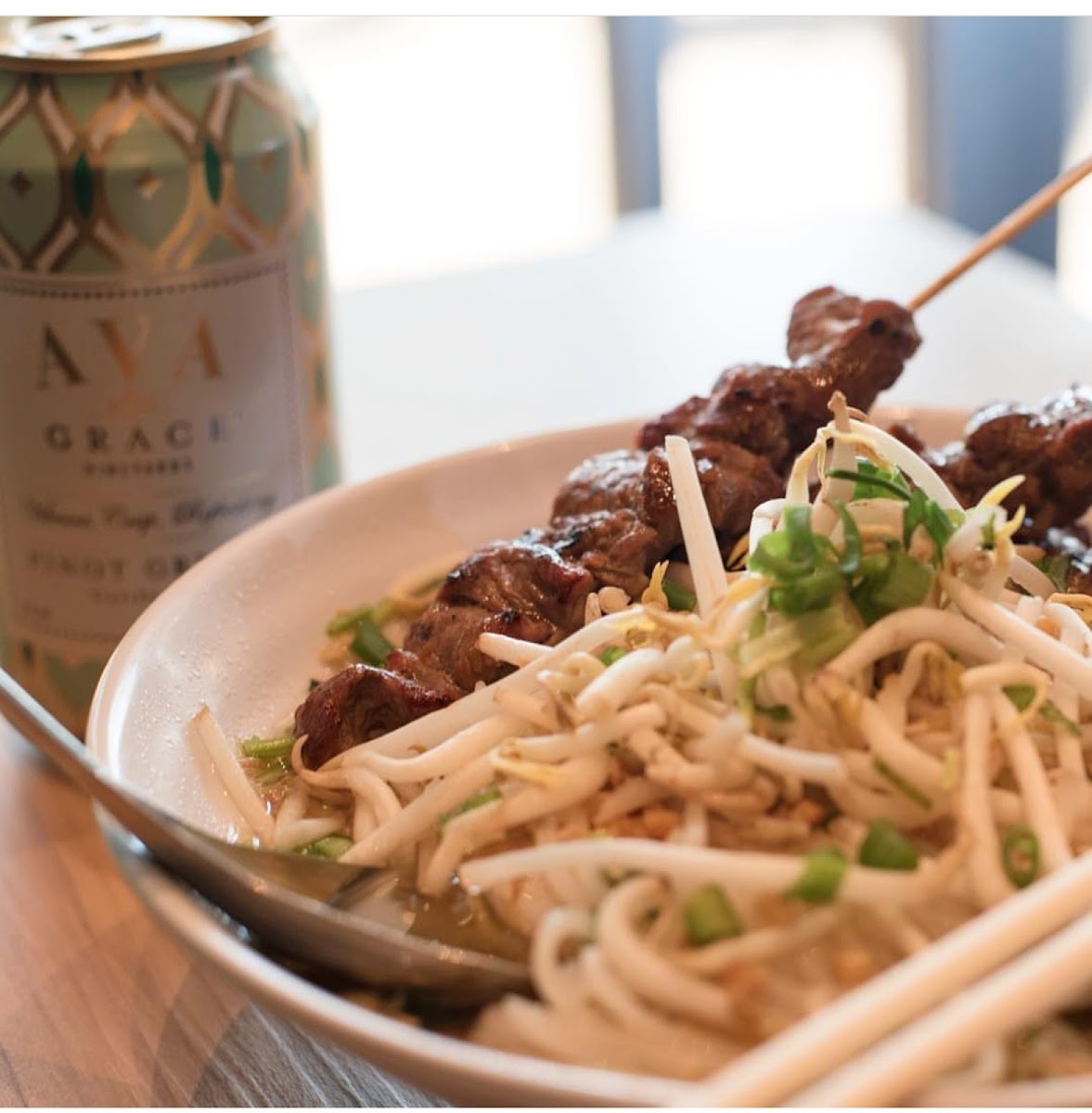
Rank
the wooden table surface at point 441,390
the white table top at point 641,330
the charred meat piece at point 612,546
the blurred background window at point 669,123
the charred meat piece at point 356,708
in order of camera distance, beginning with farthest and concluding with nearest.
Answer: the blurred background window at point 669,123 → the white table top at point 641,330 → the charred meat piece at point 612,546 → the charred meat piece at point 356,708 → the wooden table surface at point 441,390

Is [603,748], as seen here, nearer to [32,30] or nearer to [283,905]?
[283,905]

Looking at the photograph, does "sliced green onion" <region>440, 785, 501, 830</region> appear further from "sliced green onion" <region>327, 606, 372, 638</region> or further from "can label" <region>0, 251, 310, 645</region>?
"can label" <region>0, 251, 310, 645</region>

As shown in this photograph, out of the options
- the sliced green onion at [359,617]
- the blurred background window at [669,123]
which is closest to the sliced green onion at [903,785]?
the sliced green onion at [359,617]

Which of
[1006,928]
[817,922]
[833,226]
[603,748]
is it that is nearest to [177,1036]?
[603,748]

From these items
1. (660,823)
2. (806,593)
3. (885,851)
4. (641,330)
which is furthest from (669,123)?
(885,851)

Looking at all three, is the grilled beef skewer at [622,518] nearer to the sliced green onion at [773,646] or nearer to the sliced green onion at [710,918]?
the sliced green onion at [773,646]

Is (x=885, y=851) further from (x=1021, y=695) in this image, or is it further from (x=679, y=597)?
(x=679, y=597)

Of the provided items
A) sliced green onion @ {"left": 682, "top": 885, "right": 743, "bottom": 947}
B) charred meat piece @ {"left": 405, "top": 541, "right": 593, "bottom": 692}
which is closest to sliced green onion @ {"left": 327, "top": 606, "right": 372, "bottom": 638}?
charred meat piece @ {"left": 405, "top": 541, "right": 593, "bottom": 692}
